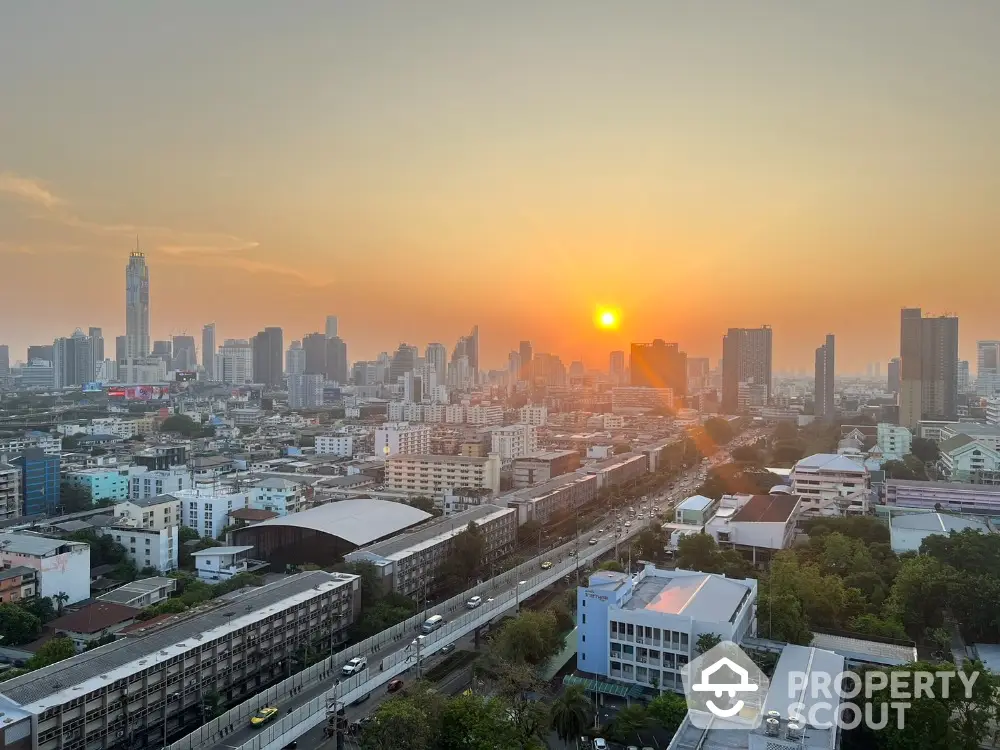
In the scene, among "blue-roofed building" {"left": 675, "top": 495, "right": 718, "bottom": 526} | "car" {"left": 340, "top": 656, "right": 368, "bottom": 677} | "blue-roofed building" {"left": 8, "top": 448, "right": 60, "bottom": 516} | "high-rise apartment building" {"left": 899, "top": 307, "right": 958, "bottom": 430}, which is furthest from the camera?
"high-rise apartment building" {"left": 899, "top": 307, "right": 958, "bottom": 430}

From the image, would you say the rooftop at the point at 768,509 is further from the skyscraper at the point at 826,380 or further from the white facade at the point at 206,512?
the skyscraper at the point at 826,380

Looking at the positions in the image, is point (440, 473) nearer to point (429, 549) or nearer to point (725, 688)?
point (429, 549)

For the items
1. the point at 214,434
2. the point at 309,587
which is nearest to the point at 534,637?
the point at 309,587

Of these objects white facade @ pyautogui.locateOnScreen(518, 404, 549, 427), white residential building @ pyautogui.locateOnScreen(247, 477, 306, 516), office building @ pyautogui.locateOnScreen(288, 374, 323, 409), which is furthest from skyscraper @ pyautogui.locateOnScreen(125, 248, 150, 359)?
white residential building @ pyautogui.locateOnScreen(247, 477, 306, 516)

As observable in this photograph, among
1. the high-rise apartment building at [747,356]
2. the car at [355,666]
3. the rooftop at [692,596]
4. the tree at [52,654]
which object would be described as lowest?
the car at [355,666]

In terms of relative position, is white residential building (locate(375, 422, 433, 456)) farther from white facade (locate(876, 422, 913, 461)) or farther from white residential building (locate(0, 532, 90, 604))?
white facade (locate(876, 422, 913, 461))

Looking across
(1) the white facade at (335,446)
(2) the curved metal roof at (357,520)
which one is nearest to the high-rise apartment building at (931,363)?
(1) the white facade at (335,446)
